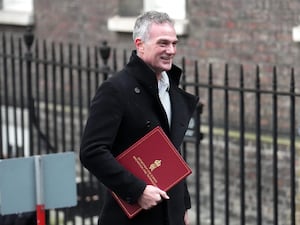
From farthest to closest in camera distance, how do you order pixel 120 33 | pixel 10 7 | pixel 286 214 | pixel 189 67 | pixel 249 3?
1. pixel 10 7
2. pixel 120 33
3. pixel 189 67
4. pixel 249 3
5. pixel 286 214

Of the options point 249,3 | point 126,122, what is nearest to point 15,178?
point 126,122

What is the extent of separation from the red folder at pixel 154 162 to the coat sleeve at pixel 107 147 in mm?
74

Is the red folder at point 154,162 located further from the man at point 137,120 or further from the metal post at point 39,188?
the metal post at point 39,188

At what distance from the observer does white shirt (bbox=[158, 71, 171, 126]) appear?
5.03 m

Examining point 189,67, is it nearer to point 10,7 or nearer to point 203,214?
point 203,214

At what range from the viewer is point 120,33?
1126cm

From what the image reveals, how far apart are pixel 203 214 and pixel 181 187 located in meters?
4.72

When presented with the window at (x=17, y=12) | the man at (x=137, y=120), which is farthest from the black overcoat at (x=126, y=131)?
the window at (x=17, y=12)

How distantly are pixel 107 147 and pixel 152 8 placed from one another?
6398 millimetres

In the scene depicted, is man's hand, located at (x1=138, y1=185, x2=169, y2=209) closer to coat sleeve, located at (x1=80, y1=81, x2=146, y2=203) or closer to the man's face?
coat sleeve, located at (x1=80, y1=81, x2=146, y2=203)

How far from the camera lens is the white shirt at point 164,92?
16.5 feet

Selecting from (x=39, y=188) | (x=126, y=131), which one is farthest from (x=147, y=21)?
(x=39, y=188)

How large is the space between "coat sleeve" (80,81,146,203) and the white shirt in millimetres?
291

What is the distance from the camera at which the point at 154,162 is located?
487 centimetres
